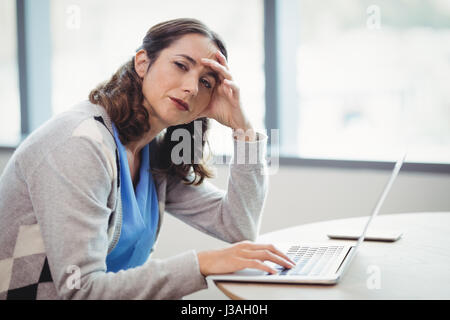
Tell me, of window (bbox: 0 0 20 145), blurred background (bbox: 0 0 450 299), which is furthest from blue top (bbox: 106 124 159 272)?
window (bbox: 0 0 20 145)

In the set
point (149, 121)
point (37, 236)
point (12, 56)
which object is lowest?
point (37, 236)

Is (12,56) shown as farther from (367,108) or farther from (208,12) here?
(367,108)

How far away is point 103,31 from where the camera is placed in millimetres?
3295

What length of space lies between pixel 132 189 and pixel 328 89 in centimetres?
165

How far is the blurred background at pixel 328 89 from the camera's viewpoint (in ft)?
7.79

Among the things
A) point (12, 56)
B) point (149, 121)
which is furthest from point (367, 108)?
point (12, 56)

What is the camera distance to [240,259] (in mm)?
1018

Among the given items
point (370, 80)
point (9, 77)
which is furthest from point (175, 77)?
point (9, 77)

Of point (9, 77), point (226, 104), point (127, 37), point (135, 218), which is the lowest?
point (135, 218)

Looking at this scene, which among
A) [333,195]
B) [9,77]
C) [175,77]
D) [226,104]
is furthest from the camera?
[9,77]

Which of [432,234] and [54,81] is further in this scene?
[54,81]

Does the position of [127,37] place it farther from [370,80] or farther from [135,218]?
[135,218]

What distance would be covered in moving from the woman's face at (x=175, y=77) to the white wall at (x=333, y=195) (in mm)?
1232

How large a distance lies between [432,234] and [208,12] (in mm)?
1984
